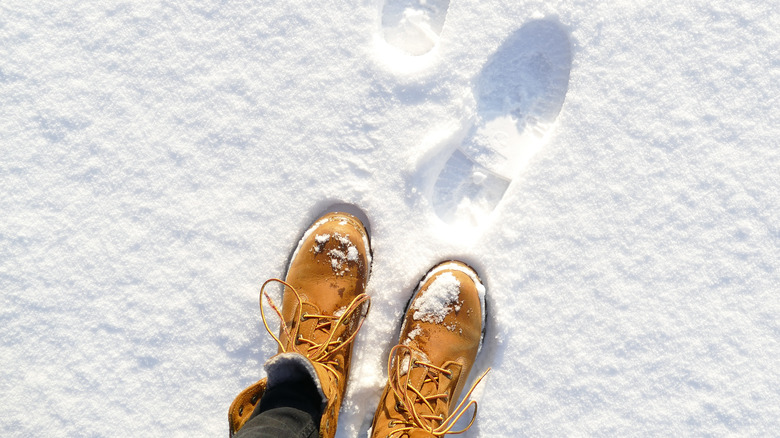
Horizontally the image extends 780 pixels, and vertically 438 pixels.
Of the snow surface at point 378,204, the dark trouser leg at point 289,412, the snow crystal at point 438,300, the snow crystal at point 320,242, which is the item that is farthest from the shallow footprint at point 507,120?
the dark trouser leg at point 289,412

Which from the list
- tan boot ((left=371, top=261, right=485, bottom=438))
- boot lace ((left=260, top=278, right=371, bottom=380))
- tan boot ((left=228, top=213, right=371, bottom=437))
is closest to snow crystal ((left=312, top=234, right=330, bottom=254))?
tan boot ((left=228, top=213, right=371, bottom=437))

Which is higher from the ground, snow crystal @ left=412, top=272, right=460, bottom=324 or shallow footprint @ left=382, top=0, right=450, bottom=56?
shallow footprint @ left=382, top=0, right=450, bottom=56

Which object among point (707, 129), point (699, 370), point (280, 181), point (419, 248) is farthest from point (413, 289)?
point (707, 129)

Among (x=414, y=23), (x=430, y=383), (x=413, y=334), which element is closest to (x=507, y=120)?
(x=414, y=23)

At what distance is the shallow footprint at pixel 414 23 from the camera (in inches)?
49.7

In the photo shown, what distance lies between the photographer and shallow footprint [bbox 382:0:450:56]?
1263 millimetres

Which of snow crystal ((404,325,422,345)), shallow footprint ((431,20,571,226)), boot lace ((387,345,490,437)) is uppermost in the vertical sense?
shallow footprint ((431,20,571,226))

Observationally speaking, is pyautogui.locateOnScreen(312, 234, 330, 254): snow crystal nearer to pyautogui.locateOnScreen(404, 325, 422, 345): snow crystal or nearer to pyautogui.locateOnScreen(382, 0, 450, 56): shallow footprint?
pyautogui.locateOnScreen(404, 325, 422, 345): snow crystal

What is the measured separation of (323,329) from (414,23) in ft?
2.89

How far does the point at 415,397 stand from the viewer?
121cm

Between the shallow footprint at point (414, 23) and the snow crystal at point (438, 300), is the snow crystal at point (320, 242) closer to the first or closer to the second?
the snow crystal at point (438, 300)

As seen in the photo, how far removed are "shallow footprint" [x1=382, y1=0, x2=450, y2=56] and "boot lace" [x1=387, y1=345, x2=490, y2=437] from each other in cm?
82

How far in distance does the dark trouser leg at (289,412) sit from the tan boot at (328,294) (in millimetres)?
111

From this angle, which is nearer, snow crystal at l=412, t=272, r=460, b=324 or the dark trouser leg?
the dark trouser leg
